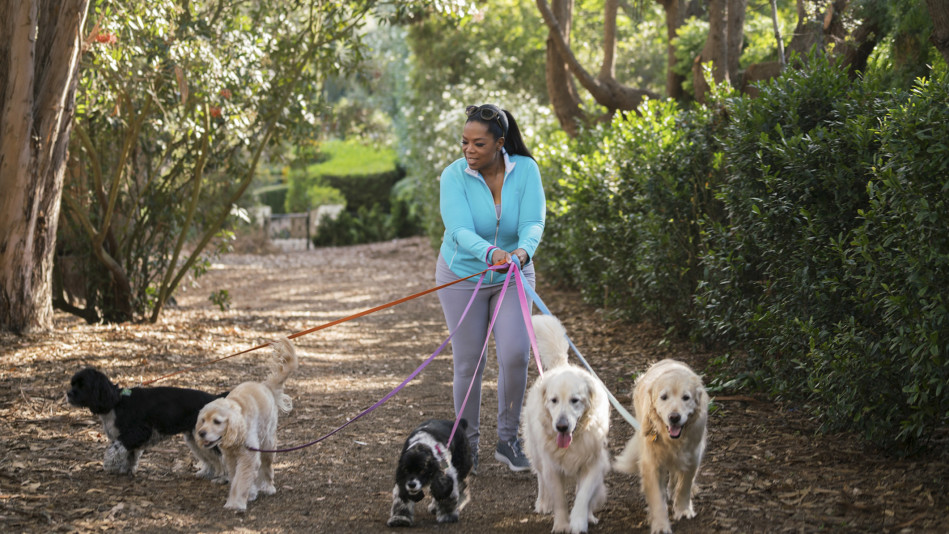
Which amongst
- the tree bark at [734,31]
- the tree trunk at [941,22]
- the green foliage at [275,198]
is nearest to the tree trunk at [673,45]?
the tree bark at [734,31]

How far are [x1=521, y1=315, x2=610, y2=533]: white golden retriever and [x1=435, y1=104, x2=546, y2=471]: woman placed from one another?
2.61 feet

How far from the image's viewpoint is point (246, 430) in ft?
16.1

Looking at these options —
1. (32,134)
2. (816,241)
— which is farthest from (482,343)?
(32,134)

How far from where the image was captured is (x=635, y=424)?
469cm

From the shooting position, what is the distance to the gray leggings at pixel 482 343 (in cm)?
540

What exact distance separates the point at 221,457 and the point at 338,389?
319 centimetres

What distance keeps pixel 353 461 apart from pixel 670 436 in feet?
8.46

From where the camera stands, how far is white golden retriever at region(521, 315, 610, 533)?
4.38m

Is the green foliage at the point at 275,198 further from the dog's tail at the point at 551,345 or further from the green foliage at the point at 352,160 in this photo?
the dog's tail at the point at 551,345

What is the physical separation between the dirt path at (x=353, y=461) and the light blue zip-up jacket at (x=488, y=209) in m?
1.51

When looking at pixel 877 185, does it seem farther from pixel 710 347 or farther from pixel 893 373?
pixel 710 347

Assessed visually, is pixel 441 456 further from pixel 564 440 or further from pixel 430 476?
pixel 564 440

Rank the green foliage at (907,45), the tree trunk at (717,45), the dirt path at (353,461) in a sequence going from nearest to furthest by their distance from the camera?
1. the dirt path at (353,461)
2. the green foliage at (907,45)
3. the tree trunk at (717,45)

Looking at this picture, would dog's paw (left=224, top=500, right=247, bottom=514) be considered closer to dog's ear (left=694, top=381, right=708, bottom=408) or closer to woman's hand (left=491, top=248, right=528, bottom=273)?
woman's hand (left=491, top=248, right=528, bottom=273)
